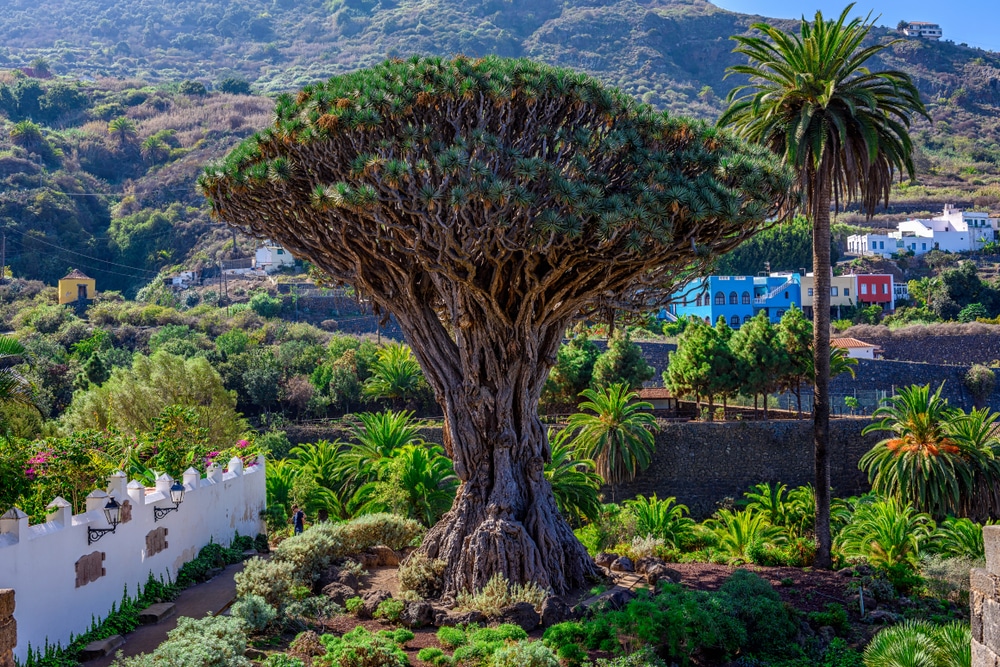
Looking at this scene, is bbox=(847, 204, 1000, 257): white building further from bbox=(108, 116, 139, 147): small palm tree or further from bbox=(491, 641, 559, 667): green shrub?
bbox=(491, 641, 559, 667): green shrub

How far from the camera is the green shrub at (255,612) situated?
10483 mm

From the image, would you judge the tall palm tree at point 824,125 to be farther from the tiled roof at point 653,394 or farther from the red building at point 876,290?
the red building at point 876,290

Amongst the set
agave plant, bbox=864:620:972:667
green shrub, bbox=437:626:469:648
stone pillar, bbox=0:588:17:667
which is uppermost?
stone pillar, bbox=0:588:17:667

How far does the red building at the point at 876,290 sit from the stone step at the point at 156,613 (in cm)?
5080

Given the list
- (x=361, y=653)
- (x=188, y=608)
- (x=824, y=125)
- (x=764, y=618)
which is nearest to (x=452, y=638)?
(x=361, y=653)

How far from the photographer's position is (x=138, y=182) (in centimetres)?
7712

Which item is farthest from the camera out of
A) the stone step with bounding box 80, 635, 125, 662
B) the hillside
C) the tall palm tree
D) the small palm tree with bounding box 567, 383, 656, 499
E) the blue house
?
the hillside

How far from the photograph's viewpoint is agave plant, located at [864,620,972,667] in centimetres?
787

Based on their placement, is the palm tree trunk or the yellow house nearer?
the palm tree trunk

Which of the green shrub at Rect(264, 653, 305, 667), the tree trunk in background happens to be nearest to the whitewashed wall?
the green shrub at Rect(264, 653, 305, 667)

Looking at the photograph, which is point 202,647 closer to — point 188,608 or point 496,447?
point 188,608

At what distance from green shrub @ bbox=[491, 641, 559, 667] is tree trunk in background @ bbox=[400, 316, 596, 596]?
3.15 meters

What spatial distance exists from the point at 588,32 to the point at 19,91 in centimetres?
6681

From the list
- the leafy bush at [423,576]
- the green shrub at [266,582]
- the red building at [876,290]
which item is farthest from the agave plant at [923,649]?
the red building at [876,290]
